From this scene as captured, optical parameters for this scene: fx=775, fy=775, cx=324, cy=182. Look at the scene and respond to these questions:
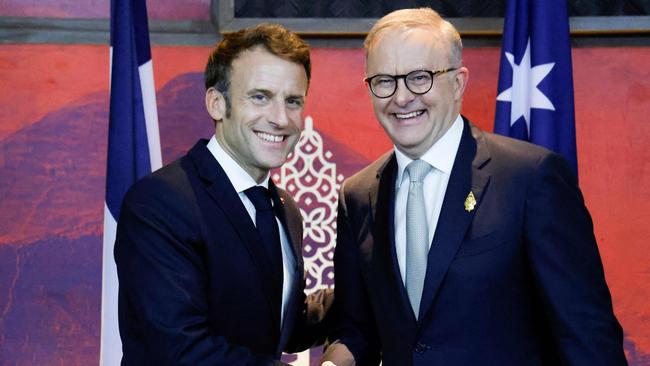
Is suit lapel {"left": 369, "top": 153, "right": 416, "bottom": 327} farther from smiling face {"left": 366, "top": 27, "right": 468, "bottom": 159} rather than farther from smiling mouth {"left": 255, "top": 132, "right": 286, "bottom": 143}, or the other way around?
smiling mouth {"left": 255, "top": 132, "right": 286, "bottom": 143}

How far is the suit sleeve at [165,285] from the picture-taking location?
1.82 m

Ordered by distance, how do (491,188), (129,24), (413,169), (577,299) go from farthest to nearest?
(129,24) < (413,169) < (491,188) < (577,299)

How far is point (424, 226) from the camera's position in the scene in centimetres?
191

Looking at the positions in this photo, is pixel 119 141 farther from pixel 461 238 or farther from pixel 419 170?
pixel 461 238

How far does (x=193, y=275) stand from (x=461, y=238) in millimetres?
648

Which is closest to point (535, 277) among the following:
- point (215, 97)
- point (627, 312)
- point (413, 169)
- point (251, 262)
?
point (413, 169)

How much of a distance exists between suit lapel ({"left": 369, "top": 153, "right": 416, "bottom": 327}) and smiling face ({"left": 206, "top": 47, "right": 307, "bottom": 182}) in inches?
10.7

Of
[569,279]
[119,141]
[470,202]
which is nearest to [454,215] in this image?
[470,202]

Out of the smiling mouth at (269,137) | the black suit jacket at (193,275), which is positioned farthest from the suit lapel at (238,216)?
the smiling mouth at (269,137)

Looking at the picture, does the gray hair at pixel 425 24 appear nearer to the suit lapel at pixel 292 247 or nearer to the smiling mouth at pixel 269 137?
the smiling mouth at pixel 269 137

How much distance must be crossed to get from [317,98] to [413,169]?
1.32 meters

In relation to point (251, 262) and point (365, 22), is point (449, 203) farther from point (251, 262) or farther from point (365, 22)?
point (365, 22)

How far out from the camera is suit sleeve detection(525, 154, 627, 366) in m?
1.73

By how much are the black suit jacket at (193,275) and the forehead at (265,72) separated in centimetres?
22
